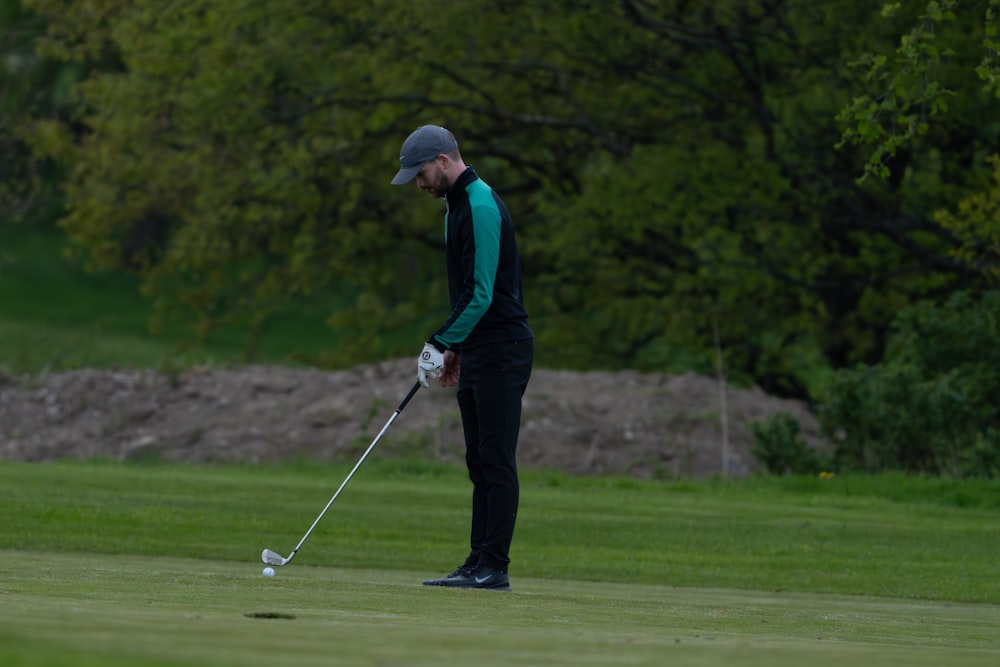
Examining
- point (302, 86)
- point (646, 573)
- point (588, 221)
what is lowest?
point (646, 573)

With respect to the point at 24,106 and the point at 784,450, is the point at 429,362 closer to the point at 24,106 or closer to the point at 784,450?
the point at 784,450

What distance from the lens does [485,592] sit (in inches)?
314

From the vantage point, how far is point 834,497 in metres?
17.6

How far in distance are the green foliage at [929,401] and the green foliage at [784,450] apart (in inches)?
13.5

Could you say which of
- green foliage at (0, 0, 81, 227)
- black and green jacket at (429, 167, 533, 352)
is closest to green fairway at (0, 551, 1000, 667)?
black and green jacket at (429, 167, 533, 352)

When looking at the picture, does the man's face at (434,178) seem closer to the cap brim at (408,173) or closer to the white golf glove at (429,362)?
the cap brim at (408,173)

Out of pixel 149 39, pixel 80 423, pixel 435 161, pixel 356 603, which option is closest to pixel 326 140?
pixel 149 39

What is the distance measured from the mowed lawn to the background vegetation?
14.9 ft

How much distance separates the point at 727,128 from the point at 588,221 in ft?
7.94

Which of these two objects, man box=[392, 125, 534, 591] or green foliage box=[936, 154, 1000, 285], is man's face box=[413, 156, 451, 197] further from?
green foliage box=[936, 154, 1000, 285]

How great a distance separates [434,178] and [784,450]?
487 inches

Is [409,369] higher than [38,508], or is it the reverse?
[409,369]

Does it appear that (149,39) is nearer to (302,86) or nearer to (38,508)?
(302,86)

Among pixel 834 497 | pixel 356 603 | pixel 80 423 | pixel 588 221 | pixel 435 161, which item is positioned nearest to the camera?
A: pixel 356 603
